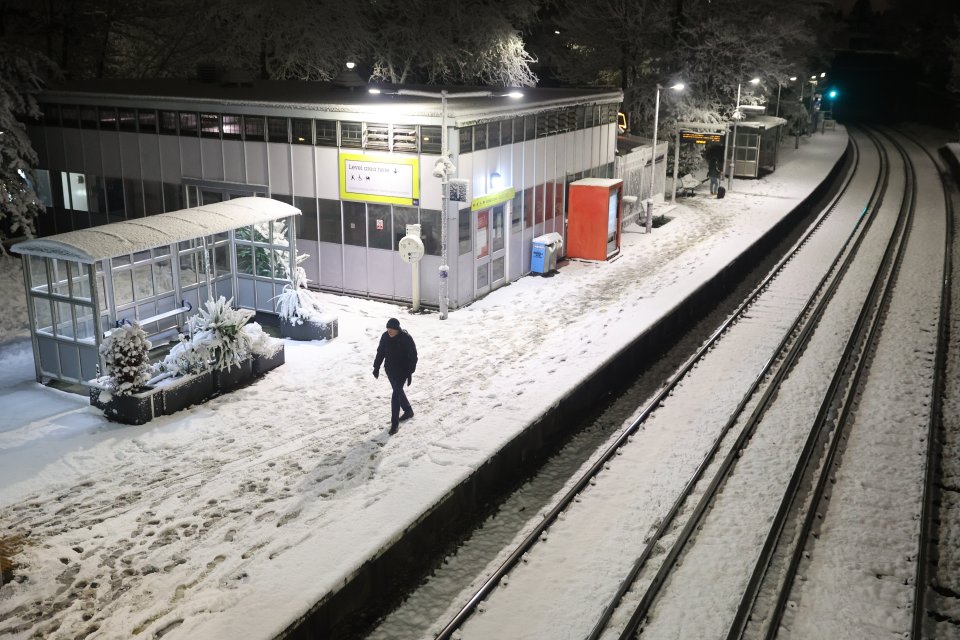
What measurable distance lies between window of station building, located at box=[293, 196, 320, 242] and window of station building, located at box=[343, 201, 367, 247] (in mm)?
908

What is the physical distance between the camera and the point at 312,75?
42938mm

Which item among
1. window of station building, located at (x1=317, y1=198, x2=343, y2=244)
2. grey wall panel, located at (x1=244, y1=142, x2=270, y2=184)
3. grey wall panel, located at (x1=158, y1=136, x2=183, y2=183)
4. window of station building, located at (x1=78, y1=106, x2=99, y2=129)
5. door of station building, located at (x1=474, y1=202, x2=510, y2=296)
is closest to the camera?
window of station building, located at (x1=317, y1=198, x2=343, y2=244)

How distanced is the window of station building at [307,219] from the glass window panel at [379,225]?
162 cm

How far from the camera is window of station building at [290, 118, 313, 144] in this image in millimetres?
21188

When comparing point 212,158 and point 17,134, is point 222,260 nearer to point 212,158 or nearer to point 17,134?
point 212,158

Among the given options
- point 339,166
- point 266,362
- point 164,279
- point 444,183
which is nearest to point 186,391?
point 266,362

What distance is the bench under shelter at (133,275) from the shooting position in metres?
14.9

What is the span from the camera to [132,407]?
45.6 feet

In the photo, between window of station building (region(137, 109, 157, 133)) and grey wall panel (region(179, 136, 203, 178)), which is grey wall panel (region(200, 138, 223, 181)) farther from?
window of station building (region(137, 109, 157, 133))

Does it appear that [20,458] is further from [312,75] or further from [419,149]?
[312,75]

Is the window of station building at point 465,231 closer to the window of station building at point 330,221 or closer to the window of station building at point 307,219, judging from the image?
the window of station building at point 330,221

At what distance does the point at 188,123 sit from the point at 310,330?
812 centimetres

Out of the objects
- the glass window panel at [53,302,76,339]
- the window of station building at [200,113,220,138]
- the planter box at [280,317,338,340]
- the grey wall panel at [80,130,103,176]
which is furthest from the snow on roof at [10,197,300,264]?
the grey wall panel at [80,130,103,176]

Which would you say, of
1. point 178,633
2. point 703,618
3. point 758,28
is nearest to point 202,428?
point 178,633
